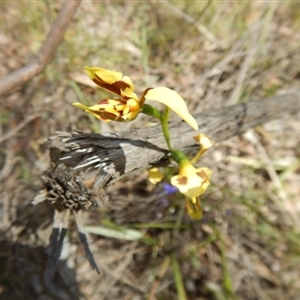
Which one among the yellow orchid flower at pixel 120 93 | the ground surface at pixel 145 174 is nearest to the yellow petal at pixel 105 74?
the yellow orchid flower at pixel 120 93

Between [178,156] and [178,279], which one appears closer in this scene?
[178,156]

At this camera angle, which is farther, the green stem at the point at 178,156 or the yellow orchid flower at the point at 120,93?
the green stem at the point at 178,156

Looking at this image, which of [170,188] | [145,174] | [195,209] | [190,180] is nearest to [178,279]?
[170,188]

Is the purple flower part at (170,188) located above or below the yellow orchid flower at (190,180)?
below

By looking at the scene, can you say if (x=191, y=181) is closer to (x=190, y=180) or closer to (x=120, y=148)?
(x=190, y=180)

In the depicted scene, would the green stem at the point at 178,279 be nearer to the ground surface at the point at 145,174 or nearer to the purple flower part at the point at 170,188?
the ground surface at the point at 145,174

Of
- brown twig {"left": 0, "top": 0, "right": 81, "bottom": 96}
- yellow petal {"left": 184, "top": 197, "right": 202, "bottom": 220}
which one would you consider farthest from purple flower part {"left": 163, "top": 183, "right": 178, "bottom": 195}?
brown twig {"left": 0, "top": 0, "right": 81, "bottom": 96}

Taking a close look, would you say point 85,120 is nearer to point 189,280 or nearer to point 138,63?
point 138,63

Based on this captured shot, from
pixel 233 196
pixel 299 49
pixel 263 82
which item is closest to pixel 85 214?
pixel 233 196

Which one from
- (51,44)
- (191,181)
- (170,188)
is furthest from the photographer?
(170,188)
